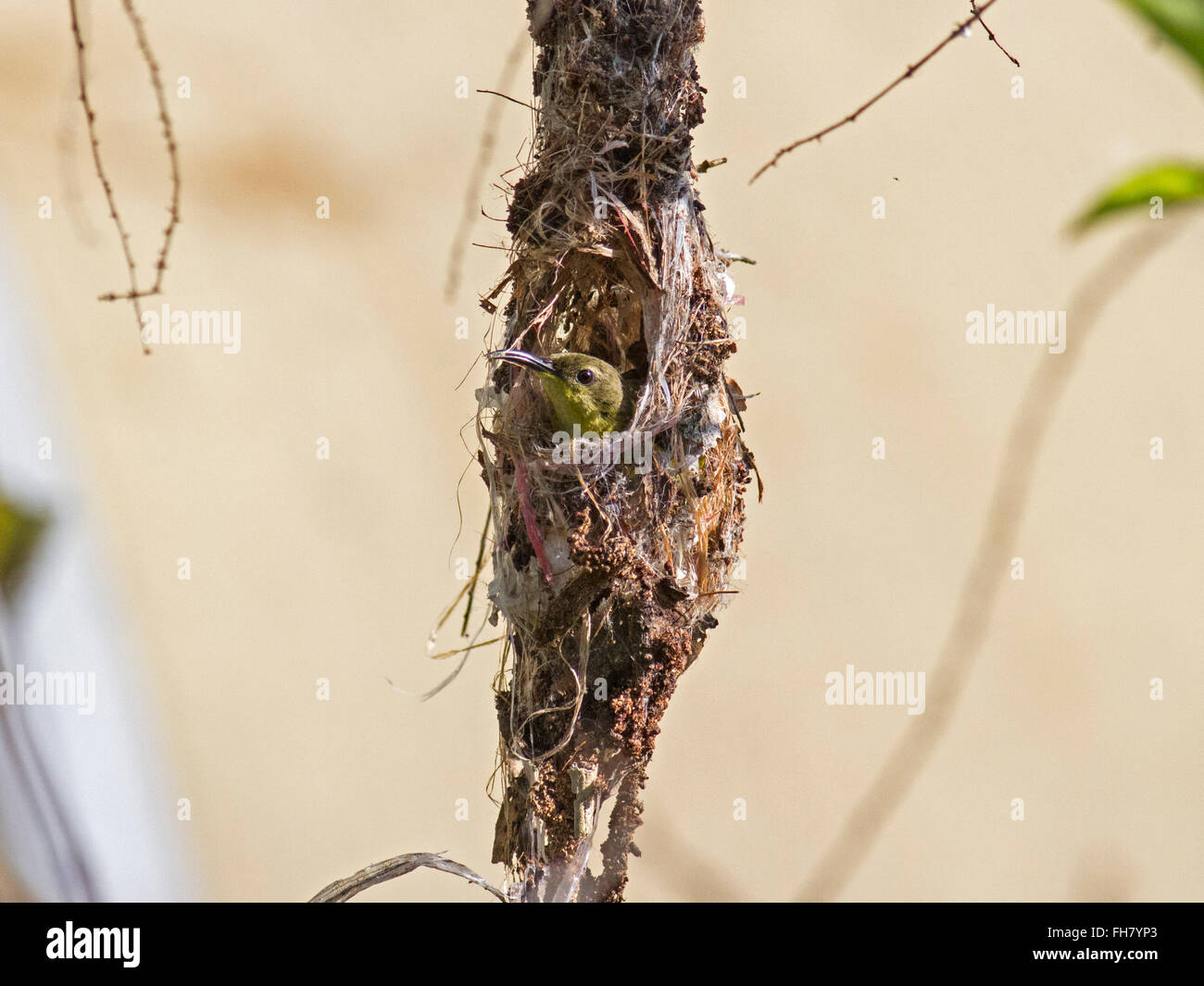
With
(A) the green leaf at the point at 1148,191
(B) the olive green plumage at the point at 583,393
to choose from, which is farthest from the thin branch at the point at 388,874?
(A) the green leaf at the point at 1148,191

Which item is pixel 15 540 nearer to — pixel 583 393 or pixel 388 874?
pixel 388 874

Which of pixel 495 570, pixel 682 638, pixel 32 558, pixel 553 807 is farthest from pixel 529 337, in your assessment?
pixel 32 558

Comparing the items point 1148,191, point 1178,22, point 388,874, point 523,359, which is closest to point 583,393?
point 523,359

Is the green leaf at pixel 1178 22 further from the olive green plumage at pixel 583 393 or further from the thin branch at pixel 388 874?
the olive green plumage at pixel 583 393
